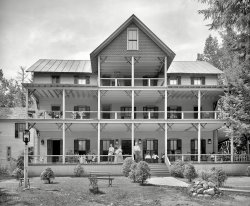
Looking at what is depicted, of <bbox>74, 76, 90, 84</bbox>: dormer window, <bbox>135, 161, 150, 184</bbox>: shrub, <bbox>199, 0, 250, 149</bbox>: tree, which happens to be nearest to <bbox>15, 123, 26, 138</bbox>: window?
<bbox>74, 76, 90, 84</bbox>: dormer window

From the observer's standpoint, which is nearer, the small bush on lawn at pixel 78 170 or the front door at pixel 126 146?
the small bush on lawn at pixel 78 170

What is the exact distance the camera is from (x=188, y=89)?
110 feet

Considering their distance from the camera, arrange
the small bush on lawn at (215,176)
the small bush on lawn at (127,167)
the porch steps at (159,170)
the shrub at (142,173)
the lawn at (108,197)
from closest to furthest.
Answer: the lawn at (108,197), the small bush on lawn at (215,176), the shrub at (142,173), the small bush on lawn at (127,167), the porch steps at (159,170)

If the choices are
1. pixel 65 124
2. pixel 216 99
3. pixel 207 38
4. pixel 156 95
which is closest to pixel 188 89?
pixel 156 95

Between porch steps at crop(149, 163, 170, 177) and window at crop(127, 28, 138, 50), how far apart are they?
418 inches

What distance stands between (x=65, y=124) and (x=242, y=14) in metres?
21.1

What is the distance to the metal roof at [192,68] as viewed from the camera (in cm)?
3903

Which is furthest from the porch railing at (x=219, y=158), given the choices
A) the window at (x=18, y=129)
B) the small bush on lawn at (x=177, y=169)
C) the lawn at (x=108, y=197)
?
the window at (x=18, y=129)

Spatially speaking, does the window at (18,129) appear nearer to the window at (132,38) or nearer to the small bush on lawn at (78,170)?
the small bush on lawn at (78,170)

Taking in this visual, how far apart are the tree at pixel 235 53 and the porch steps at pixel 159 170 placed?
6219 millimetres

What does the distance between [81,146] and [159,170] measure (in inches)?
376

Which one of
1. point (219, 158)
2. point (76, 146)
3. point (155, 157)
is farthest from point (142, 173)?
point (76, 146)

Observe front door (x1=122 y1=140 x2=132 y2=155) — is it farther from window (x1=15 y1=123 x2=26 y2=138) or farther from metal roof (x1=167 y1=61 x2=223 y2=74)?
window (x1=15 y1=123 x2=26 y2=138)

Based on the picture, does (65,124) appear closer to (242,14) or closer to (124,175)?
(124,175)
